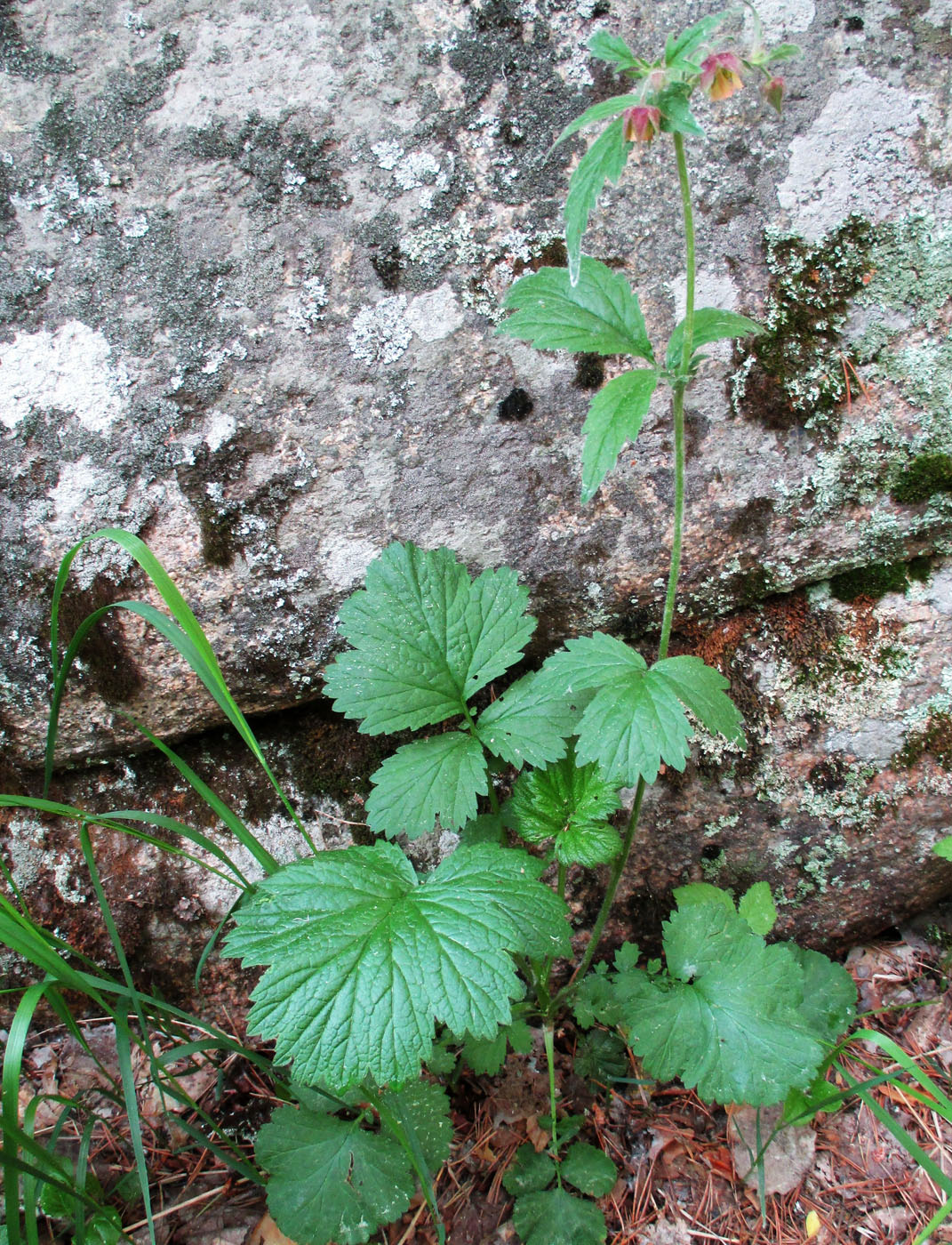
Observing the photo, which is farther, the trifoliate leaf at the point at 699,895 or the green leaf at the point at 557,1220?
the trifoliate leaf at the point at 699,895

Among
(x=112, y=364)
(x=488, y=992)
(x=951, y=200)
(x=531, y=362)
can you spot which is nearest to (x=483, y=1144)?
(x=488, y=992)

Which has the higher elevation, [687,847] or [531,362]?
[531,362]

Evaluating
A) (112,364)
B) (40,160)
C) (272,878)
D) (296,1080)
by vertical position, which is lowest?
(296,1080)

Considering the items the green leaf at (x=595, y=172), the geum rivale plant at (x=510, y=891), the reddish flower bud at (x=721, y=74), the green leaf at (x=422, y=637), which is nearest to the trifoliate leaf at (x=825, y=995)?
the geum rivale plant at (x=510, y=891)

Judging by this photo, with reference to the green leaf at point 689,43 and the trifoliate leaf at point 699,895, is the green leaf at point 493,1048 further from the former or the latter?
the green leaf at point 689,43

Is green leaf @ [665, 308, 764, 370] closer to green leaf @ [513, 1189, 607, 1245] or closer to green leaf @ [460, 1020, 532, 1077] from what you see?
green leaf @ [460, 1020, 532, 1077]

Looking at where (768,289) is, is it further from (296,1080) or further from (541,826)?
(296,1080)

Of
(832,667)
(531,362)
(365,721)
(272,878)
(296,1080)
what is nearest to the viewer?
(296,1080)
